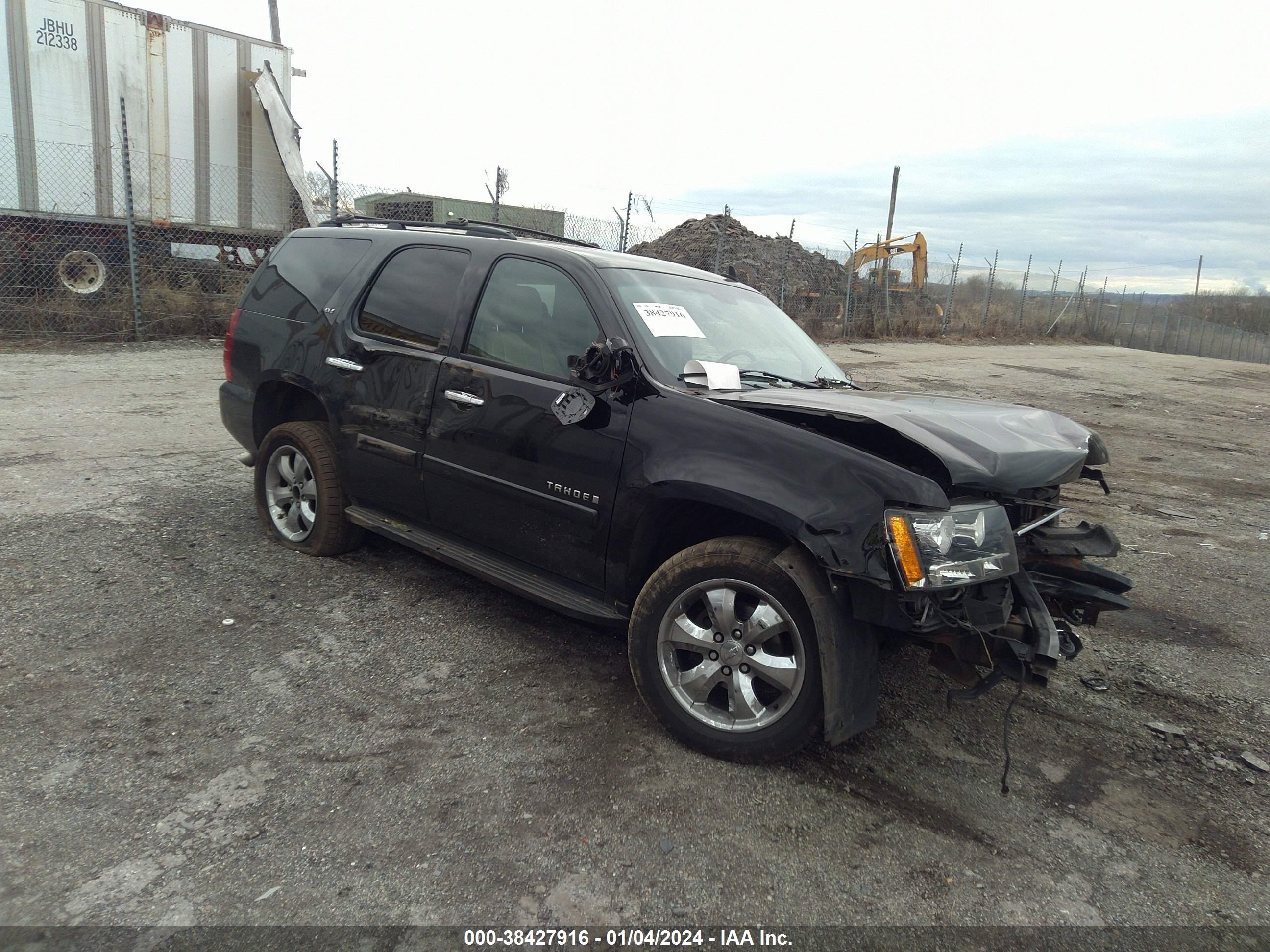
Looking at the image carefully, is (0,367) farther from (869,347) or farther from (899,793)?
(869,347)

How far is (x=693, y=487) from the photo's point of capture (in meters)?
2.97

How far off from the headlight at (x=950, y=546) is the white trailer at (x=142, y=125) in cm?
1342

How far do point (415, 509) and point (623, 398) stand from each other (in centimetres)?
136

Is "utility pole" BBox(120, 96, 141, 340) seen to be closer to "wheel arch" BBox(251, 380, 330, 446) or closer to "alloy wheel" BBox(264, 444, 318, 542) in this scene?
A: "wheel arch" BBox(251, 380, 330, 446)

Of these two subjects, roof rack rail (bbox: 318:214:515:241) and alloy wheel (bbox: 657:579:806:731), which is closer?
alloy wheel (bbox: 657:579:806:731)

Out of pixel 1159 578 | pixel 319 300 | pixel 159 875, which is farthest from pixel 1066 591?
pixel 319 300

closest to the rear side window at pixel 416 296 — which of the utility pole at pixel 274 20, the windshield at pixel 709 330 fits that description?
the windshield at pixel 709 330

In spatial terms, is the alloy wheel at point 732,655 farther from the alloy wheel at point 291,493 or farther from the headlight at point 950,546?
the alloy wheel at point 291,493

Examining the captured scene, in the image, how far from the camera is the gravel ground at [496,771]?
7.63 ft

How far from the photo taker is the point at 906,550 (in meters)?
2.59

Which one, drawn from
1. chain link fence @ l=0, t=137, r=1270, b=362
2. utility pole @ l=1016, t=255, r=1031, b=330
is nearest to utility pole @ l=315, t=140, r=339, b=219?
chain link fence @ l=0, t=137, r=1270, b=362

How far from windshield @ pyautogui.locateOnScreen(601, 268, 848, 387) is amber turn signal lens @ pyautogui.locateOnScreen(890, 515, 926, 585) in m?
1.03

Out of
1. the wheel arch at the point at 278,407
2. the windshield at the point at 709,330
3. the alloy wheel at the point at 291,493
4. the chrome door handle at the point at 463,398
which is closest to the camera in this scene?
the windshield at the point at 709,330

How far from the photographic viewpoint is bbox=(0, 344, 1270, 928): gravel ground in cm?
232
